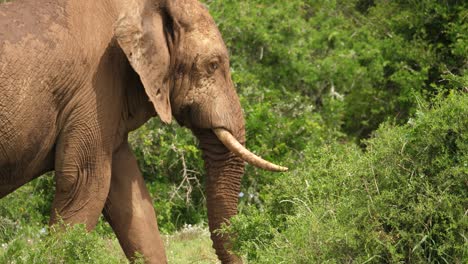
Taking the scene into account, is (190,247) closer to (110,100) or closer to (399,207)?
(110,100)

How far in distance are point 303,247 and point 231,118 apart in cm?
134

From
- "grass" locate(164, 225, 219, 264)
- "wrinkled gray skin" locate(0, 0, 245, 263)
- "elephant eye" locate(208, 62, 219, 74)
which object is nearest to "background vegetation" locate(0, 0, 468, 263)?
"grass" locate(164, 225, 219, 264)

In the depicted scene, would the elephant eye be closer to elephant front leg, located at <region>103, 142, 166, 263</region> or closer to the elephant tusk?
the elephant tusk

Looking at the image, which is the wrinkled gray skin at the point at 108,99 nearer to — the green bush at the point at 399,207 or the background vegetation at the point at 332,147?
the background vegetation at the point at 332,147

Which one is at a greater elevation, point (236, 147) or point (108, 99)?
point (108, 99)

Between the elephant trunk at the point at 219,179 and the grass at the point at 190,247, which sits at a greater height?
the elephant trunk at the point at 219,179

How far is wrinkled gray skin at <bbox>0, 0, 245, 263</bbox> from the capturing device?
327 inches

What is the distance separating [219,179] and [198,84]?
0.64 meters

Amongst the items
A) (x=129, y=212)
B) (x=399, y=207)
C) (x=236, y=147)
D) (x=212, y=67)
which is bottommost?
(x=129, y=212)

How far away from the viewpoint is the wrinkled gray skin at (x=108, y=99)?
8305 mm

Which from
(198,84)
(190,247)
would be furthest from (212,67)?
(190,247)

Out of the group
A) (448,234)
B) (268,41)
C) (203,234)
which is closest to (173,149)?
(203,234)

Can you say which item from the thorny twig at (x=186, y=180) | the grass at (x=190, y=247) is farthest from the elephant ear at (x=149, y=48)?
the thorny twig at (x=186, y=180)

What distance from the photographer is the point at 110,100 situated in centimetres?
866
